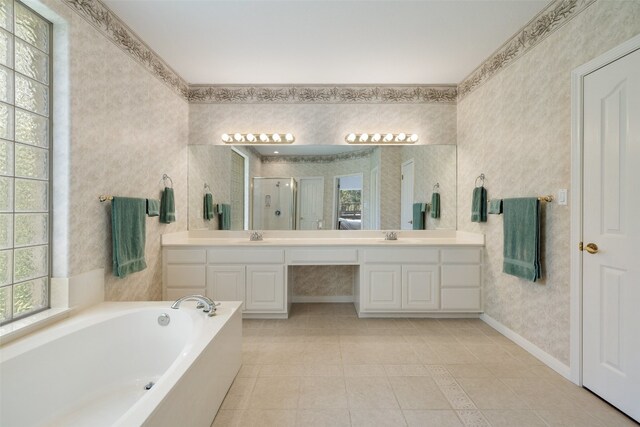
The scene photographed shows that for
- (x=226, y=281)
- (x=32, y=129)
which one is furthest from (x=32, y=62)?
(x=226, y=281)

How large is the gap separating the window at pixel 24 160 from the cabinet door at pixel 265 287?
1.53 m

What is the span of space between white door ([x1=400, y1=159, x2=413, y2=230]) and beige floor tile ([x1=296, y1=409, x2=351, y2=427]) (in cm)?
219

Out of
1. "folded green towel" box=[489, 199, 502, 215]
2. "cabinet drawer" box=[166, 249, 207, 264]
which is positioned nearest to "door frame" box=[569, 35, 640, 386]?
"folded green towel" box=[489, 199, 502, 215]

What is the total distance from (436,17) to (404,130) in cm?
133

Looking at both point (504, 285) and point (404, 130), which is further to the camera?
point (404, 130)

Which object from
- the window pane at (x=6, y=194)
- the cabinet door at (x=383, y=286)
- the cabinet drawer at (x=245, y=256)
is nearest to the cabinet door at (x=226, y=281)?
the cabinet drawer at (x=245, y=256)

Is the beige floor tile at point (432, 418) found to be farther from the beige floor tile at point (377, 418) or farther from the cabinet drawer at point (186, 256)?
the cabinet drawer at point (186, 256)

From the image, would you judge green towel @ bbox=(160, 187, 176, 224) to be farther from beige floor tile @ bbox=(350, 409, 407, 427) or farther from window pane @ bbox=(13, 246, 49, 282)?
beige floor tile @ bbox=(350, 409, 407, 427)

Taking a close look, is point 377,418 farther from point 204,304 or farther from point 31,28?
point 31,28

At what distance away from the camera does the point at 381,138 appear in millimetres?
3424

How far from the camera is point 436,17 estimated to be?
7.29 ft

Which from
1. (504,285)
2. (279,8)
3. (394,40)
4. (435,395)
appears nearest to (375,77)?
(394,40)

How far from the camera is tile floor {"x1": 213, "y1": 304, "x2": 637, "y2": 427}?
1.64m

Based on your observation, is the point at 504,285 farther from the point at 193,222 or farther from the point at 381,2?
the point at 193,222
